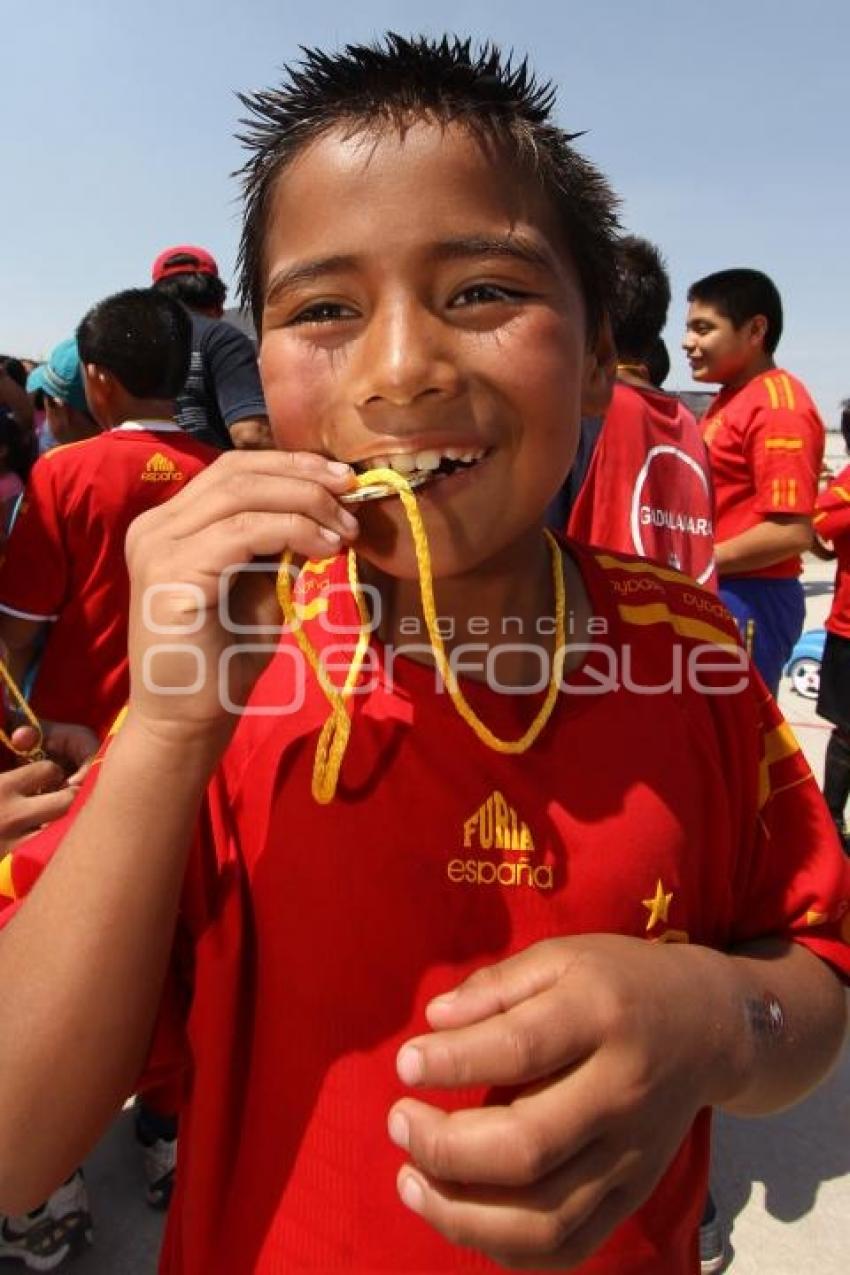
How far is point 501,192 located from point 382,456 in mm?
311

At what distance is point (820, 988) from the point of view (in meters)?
0.97

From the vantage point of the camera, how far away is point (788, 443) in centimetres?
309

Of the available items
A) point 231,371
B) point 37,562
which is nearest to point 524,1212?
point 37,562

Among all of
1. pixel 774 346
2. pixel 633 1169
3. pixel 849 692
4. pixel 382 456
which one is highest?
pixel 774 346

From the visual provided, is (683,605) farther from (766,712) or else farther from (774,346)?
(774,346)

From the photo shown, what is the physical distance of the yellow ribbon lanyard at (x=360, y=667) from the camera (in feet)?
2.70

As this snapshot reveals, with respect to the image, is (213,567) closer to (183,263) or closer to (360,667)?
(360,667)

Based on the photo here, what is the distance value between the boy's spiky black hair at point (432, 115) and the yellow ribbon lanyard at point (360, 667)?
0.41 metres

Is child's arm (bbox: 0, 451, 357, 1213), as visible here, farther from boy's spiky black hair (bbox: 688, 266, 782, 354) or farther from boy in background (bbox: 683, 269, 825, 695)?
boy's spiky black hair (bbox: 688, 266, 782, 354)

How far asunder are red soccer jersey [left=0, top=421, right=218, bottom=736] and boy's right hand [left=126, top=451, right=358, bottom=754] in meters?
1.92

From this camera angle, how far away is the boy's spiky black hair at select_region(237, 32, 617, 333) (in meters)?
0.96

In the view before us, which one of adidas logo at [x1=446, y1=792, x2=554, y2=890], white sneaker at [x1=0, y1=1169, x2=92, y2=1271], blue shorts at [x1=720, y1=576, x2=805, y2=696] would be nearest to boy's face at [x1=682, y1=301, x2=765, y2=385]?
blue shorts at [x1=720, y1=576, x2=805, y2=696]

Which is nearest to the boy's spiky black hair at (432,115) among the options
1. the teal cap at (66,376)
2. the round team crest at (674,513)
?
the round team crest at (674,513)

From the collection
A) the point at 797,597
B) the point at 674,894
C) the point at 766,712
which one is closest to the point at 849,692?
the point at 797,597
